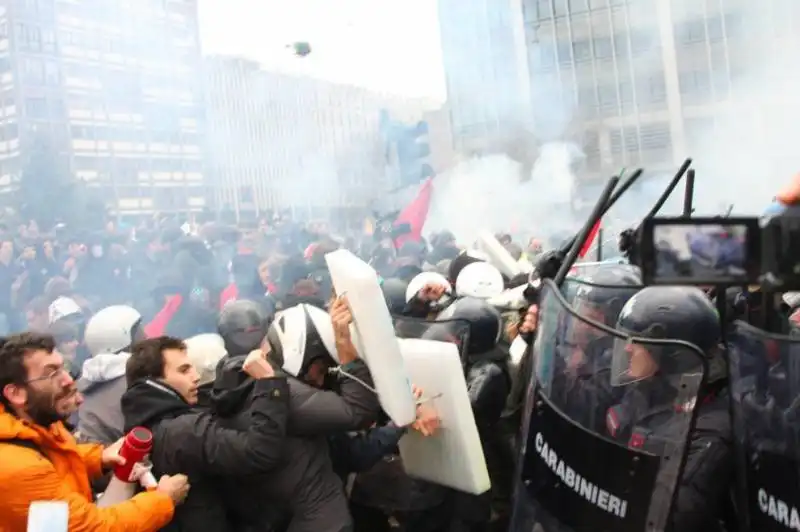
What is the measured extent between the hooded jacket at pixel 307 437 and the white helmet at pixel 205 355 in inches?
25.8

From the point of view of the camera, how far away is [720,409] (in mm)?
1509

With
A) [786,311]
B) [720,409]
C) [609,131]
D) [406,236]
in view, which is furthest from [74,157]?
[609,131]

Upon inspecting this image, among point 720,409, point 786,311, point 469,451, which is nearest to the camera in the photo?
point 720,409

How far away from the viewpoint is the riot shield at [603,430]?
3.87 ft

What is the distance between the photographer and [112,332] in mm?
3604

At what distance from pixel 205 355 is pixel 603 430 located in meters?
2.05

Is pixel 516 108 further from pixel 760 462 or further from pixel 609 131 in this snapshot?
pixel 760 462

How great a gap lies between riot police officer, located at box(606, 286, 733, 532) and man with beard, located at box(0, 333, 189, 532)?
3.91 feet

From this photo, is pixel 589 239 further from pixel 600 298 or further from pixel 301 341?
pixel 301 341

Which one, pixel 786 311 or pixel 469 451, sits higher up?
pixel 786 311

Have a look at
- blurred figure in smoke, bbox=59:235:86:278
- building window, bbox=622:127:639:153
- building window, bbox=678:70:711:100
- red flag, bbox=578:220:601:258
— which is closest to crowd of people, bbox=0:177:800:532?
red flag, bbox=578:220:601:258

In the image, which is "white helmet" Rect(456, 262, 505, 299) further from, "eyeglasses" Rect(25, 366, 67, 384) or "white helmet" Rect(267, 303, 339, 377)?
"eyeglasses" Rect(25, 366, 67, 384)

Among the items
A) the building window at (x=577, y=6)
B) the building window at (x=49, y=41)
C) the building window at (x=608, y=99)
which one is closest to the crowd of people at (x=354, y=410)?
the building window at (x=49, y=41)

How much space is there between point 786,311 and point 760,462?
1.75 metres
